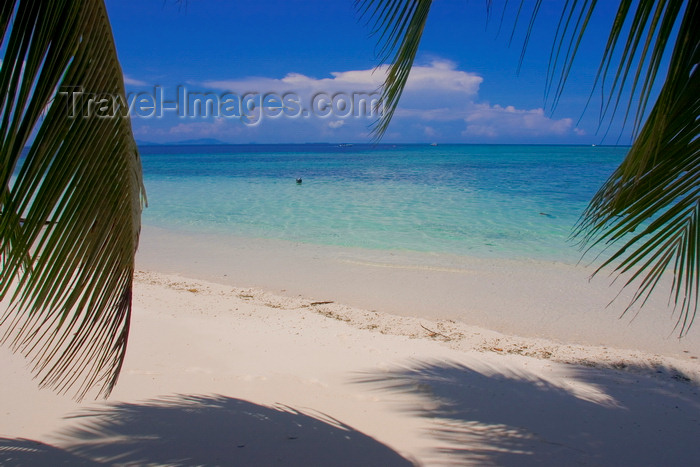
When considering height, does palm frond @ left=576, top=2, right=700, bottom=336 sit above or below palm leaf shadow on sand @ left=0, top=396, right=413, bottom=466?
above

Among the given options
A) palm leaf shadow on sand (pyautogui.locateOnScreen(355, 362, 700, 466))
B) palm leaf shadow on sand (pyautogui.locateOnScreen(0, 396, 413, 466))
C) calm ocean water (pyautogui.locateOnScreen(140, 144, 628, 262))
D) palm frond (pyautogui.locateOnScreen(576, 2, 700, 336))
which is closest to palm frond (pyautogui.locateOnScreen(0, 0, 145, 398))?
palm leaf shadow on sand (pyautogui.locateOnScreen(0, 396, 413, 466))

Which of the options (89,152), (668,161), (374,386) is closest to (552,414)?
(374,386)

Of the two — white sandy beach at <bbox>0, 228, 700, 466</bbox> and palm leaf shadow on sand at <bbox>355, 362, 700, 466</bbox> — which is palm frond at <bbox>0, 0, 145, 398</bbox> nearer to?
white sandy beach at <bbox>0, 228, 700, 466</bbox>

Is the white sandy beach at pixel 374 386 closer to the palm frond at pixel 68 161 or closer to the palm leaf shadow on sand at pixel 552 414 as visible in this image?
the palm leaf shadow on sand at pixel 552 414

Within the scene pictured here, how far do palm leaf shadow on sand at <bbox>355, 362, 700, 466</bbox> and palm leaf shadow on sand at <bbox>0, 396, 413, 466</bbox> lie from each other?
0.49 metres

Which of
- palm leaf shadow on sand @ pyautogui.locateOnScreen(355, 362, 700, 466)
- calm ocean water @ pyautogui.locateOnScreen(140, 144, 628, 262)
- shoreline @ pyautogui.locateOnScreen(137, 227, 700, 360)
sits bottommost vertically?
palm leaf shadow on sand @ pyautogui.locateOnScreen(355, 362, 700, 466)

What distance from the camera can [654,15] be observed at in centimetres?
131

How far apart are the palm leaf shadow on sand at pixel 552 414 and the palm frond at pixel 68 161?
1744mm

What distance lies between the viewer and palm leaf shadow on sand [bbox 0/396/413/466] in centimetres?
221

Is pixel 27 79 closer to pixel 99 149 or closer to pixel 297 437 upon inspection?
pixel 99 149

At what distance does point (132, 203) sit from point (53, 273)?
320 mm

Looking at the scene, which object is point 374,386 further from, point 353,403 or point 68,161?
point 68,161

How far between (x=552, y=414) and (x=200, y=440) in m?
2.02

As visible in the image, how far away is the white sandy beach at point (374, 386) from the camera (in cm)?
240
